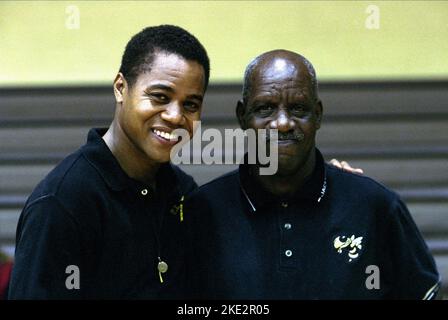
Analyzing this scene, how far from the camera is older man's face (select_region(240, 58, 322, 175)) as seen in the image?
2.79 metres

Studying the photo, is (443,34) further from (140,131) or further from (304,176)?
(140,131)

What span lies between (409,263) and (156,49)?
121cm

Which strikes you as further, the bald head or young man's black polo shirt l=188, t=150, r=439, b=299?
the bald head

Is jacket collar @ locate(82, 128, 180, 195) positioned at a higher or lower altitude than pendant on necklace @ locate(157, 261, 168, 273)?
higher

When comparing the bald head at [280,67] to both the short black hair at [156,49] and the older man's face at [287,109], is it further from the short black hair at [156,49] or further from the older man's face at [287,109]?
the short black hair at [156,49]

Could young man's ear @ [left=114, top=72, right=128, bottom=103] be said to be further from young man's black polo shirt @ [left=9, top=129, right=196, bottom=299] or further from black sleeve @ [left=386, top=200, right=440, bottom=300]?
black sleeve @ [left=386, top=200, right=440, bottom=300]

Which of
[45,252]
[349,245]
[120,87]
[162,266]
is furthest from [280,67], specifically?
[45,252]

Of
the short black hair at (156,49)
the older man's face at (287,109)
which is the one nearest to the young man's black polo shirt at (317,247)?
the older man's face at (287,109)

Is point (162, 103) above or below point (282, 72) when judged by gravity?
below

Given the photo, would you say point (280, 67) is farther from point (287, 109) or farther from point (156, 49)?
point (156, 49)

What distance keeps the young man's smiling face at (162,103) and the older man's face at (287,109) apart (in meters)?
0.24

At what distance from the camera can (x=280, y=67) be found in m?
2.84

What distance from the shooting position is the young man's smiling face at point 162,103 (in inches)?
105

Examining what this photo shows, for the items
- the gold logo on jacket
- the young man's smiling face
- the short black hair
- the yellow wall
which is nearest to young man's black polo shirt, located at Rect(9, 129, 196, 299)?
the young man's smiling face
